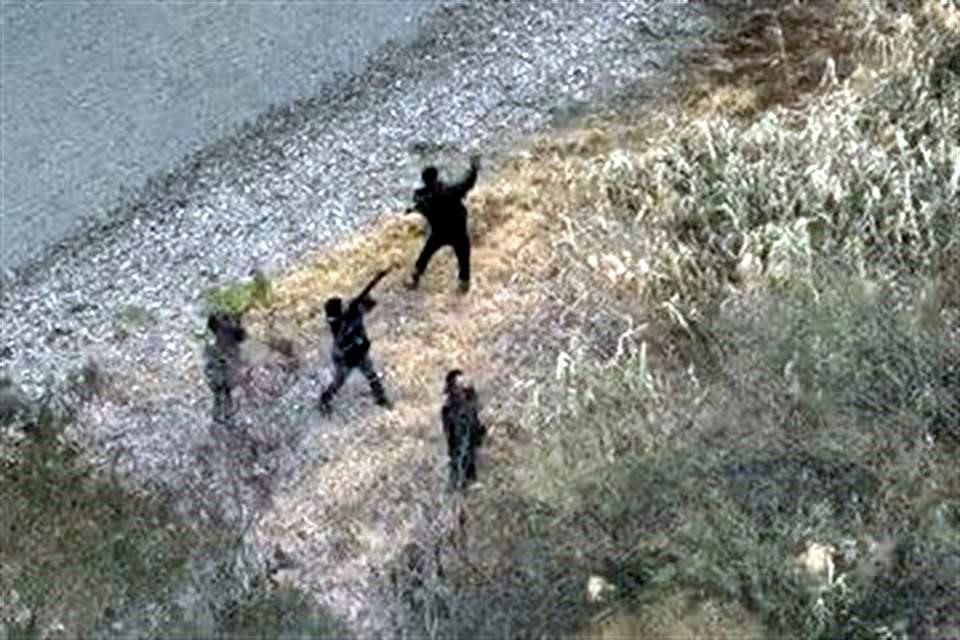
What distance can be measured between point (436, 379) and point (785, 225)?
2621mm

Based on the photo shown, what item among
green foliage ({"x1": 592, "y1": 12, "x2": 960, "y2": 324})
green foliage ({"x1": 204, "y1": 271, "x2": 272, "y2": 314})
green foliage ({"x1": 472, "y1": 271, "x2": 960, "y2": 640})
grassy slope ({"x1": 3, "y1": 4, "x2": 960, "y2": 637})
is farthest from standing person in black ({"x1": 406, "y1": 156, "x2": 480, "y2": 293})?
green foliage ({"x1": 472, "y1": 271, "x2": 960, "y2": 640})

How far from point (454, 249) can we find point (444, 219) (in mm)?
294

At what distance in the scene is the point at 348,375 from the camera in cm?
1382

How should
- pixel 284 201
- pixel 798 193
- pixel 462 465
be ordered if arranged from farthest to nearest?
pixel 284 201, pixel 798 193, pixel 462 465

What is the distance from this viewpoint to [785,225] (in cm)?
1392

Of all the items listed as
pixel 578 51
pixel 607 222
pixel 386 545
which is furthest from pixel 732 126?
pixel 386 545

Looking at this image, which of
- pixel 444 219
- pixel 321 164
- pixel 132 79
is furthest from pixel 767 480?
pixel 132 79

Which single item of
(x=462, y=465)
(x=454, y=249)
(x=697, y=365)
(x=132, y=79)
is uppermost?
(x=132, y=79)

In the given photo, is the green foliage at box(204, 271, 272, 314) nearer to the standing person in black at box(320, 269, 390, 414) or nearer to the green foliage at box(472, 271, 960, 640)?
the standing person in black at box(320, 269, 390, 414)

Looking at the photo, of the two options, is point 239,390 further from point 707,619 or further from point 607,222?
point 707,619

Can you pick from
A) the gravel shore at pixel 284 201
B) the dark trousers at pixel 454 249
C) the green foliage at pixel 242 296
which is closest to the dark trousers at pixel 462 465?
the gravel shore at pixel 284 201

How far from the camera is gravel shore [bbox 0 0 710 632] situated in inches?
544

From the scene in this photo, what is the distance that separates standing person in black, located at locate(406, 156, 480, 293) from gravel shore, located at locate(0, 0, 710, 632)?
1190 millimetres

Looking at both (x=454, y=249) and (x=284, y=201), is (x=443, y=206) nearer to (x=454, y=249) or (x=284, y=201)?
(x=454, y=249)
